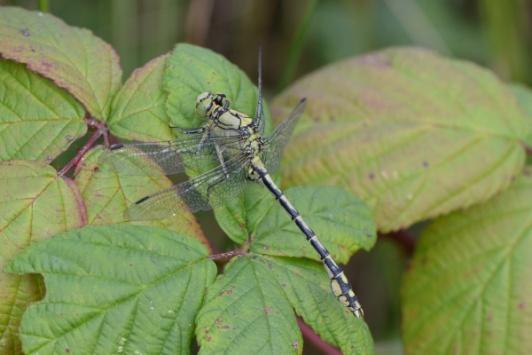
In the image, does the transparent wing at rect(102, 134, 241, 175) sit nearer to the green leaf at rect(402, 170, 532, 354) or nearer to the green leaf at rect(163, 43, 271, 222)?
the green leaf at rect(163, 43, 271, 222)

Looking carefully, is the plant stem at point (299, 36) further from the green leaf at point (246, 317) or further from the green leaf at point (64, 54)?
the green leaf at point (246, 317)

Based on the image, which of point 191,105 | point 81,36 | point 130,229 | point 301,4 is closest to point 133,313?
point 130,229

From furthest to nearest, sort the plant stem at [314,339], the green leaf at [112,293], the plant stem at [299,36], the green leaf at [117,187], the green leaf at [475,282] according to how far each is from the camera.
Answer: the plant stem at [299,36]
the green leaf at [475,282]
the plant stem at [314,339]
the green leaf at [117,187]
the green leaf at [112,293]

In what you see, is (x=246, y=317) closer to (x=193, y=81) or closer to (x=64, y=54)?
(x=193, y=81)

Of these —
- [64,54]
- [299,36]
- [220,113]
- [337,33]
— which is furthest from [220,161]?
[337,33]

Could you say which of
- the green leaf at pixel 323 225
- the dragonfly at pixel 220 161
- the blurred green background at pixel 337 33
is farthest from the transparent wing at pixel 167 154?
the blurred green background at pixel 337 33

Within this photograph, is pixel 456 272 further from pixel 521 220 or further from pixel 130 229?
pixel 130 229

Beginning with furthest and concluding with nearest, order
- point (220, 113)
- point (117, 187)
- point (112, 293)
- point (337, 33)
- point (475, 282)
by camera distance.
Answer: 1. point (337, 33)
2. point (475, 282)
3. point (220, 113)
4. point (117, 187)
5. point (112, 293)
